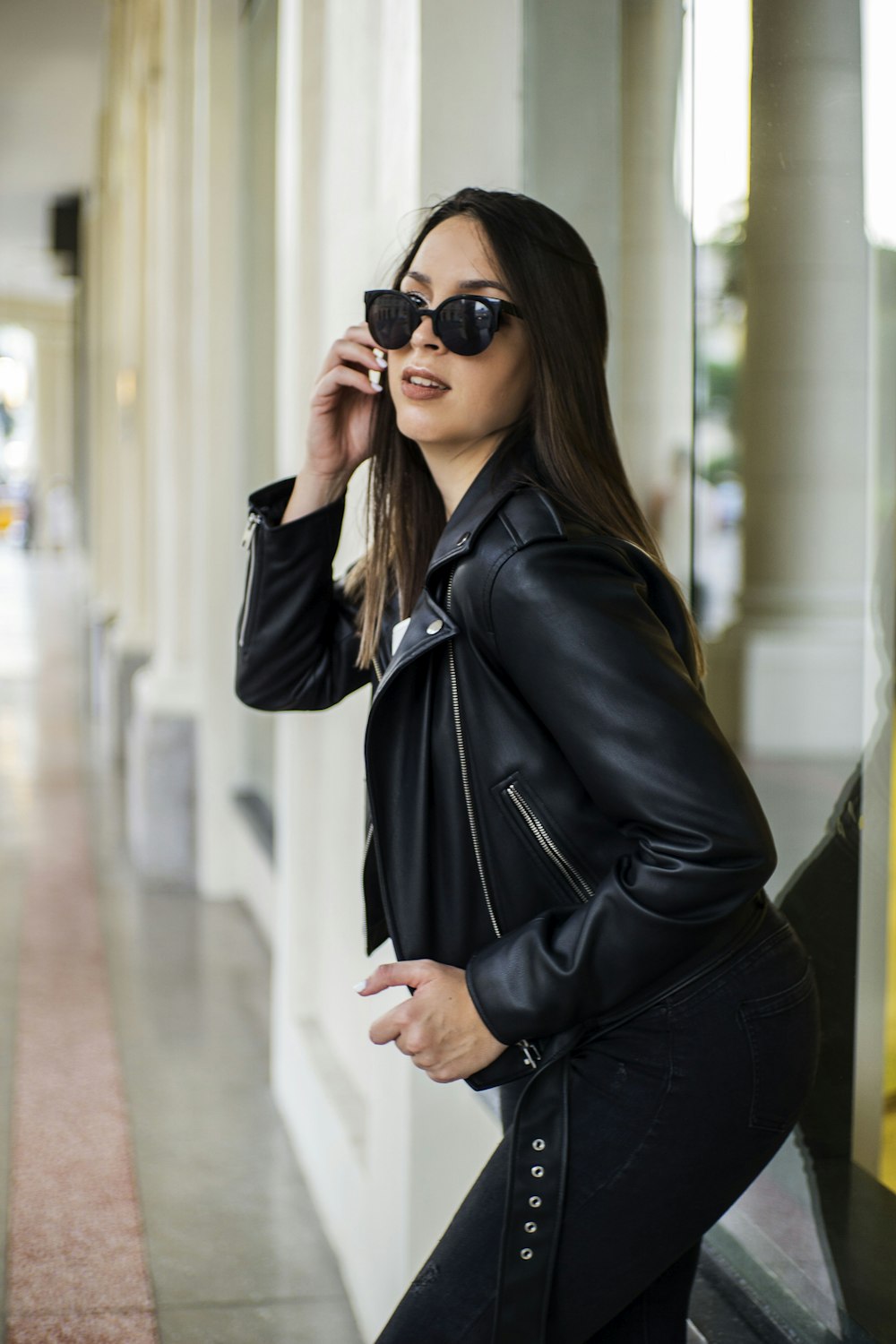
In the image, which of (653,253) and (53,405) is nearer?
(653,253)

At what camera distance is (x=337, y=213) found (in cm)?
354

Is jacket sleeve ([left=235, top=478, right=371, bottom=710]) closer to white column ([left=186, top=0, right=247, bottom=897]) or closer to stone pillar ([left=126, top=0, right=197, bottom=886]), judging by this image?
white column ([left=186, top=0, right=247, bottom=897])

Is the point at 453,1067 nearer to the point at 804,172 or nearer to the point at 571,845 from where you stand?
the point at 571,845

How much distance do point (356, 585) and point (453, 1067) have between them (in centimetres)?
96

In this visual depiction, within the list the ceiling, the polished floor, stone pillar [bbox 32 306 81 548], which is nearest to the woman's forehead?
the polished floor

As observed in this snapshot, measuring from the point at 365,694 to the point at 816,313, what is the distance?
1366mm

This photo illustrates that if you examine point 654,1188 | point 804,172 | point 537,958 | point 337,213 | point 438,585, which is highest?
point 337,213

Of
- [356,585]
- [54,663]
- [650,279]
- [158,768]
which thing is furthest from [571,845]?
[54,663]

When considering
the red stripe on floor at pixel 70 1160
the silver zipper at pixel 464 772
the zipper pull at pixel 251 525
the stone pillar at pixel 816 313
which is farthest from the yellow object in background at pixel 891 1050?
the red stripe on floor at pixel 70 1160

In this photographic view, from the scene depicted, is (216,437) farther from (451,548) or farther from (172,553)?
(451,548)

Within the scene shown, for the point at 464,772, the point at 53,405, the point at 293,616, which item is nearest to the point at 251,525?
the point at 293,616

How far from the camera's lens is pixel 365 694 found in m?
3.28

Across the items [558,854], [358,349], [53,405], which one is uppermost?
[53,405]

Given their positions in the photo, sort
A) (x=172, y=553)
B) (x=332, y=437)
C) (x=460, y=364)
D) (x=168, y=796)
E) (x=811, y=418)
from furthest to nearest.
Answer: (x=172, y=553) < (x=168, y=796) < (x=811, y=418) < (x=332, y=437) < (x=460, y=364)
